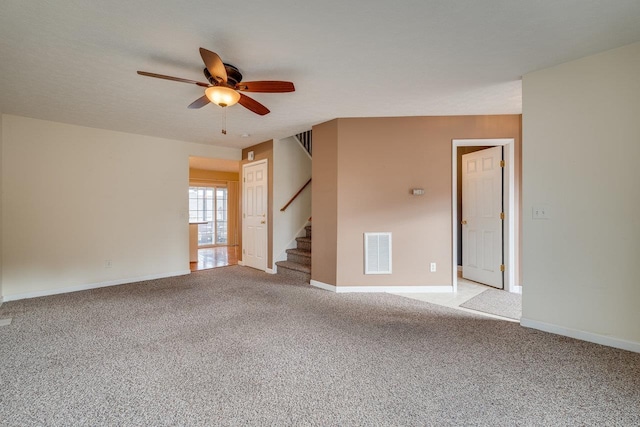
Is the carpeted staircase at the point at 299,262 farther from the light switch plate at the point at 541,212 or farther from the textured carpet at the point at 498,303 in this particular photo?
the light switch plate at the point at 541,212

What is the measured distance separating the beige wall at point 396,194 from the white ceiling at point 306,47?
1.74 feet

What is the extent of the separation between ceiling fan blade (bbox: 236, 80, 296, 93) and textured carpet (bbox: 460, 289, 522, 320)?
3.23 meters

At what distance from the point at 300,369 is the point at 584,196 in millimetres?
2868

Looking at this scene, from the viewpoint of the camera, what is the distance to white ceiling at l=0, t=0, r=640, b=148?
5.97ft

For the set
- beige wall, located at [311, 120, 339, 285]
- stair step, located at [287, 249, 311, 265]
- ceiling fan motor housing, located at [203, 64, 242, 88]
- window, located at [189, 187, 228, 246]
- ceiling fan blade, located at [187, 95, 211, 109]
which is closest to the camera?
ceiling fan motor housing, located at [203, 64, 242, 88]

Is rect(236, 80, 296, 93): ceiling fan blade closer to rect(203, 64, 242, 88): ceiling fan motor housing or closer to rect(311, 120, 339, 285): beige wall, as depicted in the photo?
rect(203, 64, 242, 88): ceiling fan motor housing

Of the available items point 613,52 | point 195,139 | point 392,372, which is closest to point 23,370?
point 392,372

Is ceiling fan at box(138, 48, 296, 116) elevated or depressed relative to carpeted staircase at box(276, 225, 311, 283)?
elevated

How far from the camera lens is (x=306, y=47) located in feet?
7.33

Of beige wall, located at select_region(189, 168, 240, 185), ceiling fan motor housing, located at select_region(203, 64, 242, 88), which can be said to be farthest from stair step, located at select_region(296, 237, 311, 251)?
beige wall, located at select_region(189, 168, 240, 185)

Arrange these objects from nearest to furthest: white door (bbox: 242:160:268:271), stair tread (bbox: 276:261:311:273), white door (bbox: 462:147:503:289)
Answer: white door (bbox: 462:147:503:289), stair tread (bbox: 276:261:311:273), white door (bbox: 242:160:268:271)

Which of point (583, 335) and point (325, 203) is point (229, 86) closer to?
point (325, 203)

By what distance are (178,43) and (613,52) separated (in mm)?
3606

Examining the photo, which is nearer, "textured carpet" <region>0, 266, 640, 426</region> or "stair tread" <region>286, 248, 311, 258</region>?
"textured carpet" <region>0, 266, 640, 426</region>
